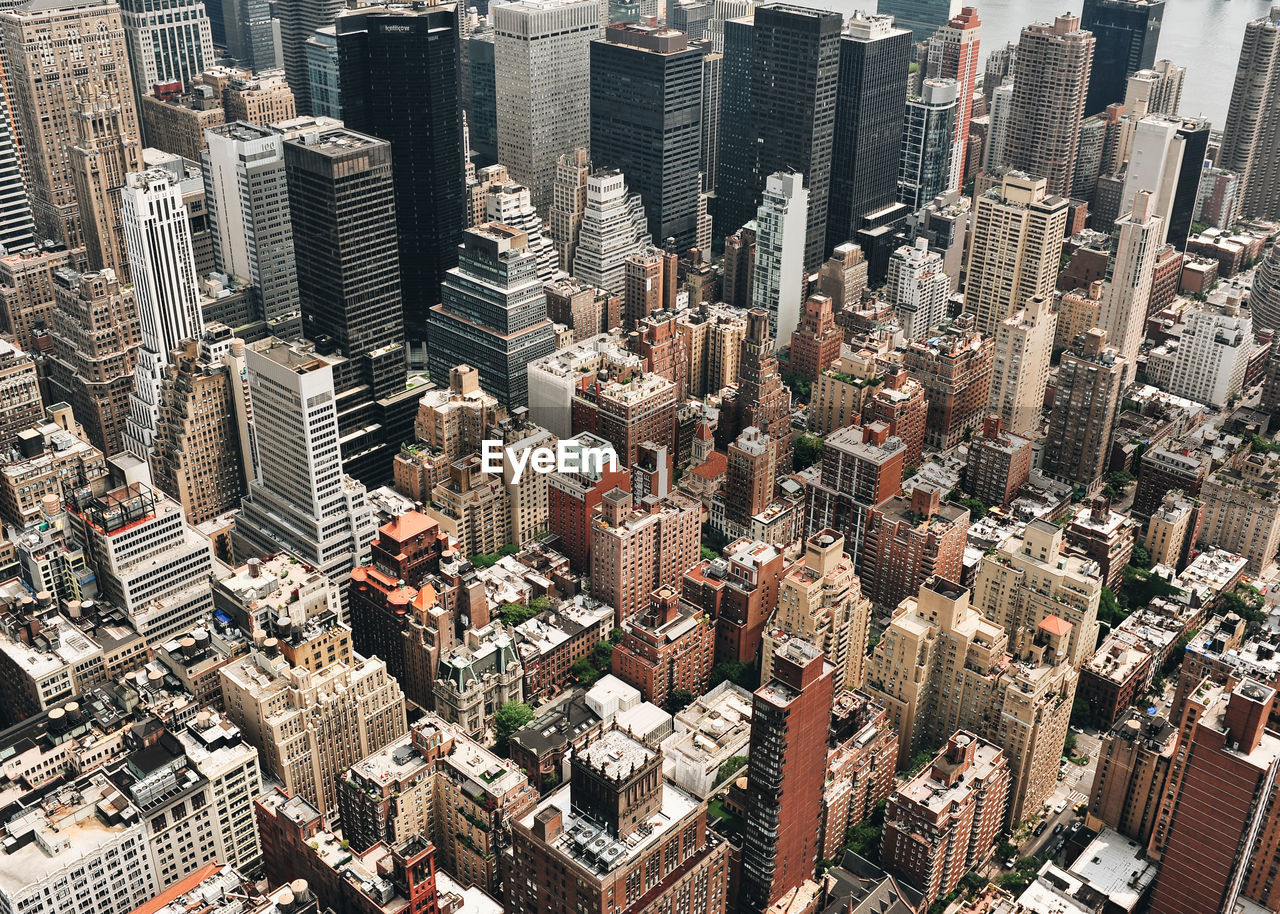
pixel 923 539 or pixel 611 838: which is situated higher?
pixel 611 838

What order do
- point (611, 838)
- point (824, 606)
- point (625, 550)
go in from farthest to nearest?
point (625, 550), point (824, 606), point (611, 838)

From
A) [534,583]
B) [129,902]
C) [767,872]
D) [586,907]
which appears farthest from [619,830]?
[534,583]

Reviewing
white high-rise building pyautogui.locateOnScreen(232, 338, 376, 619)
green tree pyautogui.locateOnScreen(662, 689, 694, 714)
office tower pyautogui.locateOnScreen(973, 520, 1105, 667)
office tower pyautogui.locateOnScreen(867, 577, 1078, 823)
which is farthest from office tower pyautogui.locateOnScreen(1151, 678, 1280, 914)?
white high-rise building pyautogui.locateOnScreen(232, 338, 376, 619)

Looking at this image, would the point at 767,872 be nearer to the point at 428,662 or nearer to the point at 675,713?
the point at 675,713

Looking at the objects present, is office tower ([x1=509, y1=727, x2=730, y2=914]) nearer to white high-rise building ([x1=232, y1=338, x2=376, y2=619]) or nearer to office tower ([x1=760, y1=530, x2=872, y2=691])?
office tower ([x1=760, y1=530, x2=872, y2=691])

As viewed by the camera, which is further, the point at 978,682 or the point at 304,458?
the point at 304,458

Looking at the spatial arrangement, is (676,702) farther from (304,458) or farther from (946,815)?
(304,458)

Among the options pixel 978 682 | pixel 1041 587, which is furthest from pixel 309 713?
pixel 1041 587
